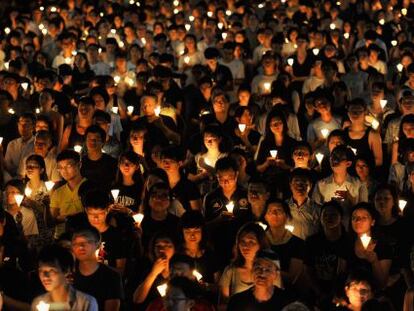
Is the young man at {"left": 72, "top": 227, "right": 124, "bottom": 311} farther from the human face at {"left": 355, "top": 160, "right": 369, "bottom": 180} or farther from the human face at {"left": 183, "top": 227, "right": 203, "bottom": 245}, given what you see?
the human face at {"left": 355, "top": 160, "right": 369, "bottom": 180}

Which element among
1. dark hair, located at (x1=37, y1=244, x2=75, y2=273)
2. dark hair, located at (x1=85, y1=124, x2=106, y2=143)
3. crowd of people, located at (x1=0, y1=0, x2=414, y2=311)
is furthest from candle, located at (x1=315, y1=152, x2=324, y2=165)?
dark hair, located at (x1=37, y1=244, x2=75, y2=273)

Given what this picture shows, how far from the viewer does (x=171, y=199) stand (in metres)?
8.09

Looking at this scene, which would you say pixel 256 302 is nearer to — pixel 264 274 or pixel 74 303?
pixel 264 274

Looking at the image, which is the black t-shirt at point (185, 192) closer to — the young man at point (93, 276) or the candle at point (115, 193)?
the candle at point (115, 193)

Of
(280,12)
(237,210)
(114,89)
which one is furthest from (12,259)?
(280,12)

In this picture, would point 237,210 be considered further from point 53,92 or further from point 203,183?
point 53,92

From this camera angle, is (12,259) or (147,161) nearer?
(12,259)

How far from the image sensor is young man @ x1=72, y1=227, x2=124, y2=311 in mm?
5941

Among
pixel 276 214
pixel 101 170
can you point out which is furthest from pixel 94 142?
pixel 276 214

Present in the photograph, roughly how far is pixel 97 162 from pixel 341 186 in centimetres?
239

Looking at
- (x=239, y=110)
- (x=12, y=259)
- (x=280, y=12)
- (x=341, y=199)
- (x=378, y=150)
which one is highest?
(x=280, y=12)

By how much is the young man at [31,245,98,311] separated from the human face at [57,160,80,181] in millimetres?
2721

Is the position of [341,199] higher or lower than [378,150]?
lower

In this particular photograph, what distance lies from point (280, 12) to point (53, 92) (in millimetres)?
7075
